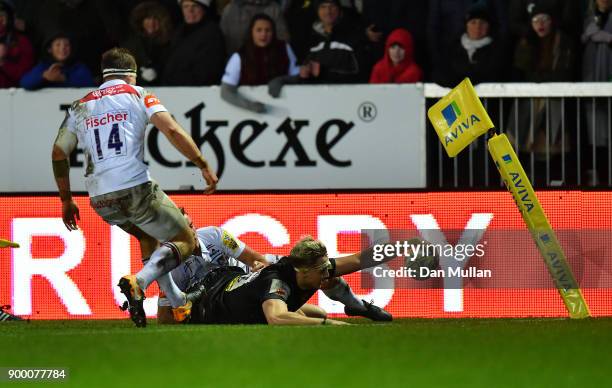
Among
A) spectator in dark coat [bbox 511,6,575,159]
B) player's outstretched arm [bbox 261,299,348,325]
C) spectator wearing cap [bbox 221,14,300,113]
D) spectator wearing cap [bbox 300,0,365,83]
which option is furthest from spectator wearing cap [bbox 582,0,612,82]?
player's outstretched arm [bbox 261,299,348,325]

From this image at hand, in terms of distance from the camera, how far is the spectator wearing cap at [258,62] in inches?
618

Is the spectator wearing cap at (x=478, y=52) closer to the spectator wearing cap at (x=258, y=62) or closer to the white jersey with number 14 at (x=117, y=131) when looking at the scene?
the spectator wearing cap at (x=258, y=62)

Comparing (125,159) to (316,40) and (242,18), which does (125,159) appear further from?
(242,18)

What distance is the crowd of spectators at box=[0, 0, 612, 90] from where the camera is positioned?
619 inches

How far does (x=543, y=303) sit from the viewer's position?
45.1 ft

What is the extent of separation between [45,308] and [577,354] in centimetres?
663

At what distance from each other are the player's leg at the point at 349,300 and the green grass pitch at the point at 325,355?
1475mm

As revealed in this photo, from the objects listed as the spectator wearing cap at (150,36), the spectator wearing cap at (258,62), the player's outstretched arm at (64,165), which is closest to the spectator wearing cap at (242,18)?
the spectator wearing cap at (258,62)

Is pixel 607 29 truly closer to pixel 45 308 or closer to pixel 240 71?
pixel 240 71

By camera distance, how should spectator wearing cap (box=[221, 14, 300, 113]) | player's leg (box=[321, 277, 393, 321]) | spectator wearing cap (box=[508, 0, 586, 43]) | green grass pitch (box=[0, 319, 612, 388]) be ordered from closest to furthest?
green grass pitch (box=[0, 319, 612, 388]) < player's leg (box=[321, 277, 393, 321]) < spectator wearing cap (box=[221, 14, 300, 113]) < spectator wearing cap (box=[508, 0, 586, 43])

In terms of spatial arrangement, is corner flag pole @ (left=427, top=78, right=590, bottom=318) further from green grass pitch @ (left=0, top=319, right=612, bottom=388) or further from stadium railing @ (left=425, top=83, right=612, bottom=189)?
stadium railing @ (left=425, top=83, right=612, bottom=189)

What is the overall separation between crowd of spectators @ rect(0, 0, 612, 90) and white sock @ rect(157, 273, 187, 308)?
412 centimetres

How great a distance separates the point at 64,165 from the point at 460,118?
3.25 m

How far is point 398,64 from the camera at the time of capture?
15.8 metres
